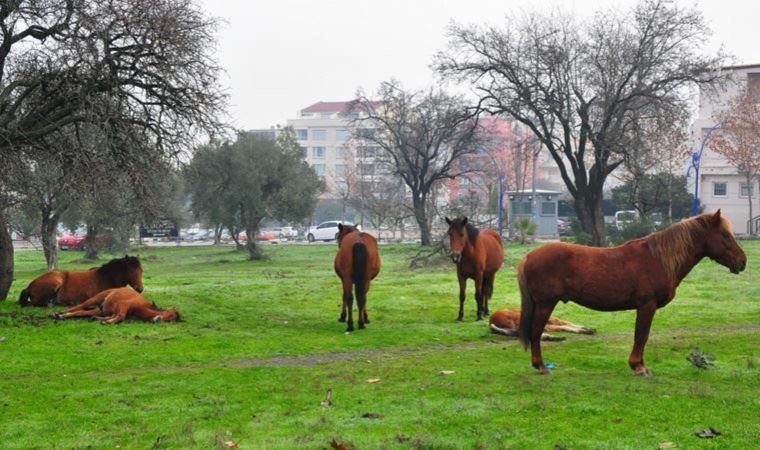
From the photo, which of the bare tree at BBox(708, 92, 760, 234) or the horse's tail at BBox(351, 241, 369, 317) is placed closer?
the horse's tail at BBox(351, 241, 369, 317)

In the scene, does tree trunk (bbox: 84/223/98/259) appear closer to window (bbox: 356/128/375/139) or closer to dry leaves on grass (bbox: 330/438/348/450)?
window (bbox: 356/128/375/139)

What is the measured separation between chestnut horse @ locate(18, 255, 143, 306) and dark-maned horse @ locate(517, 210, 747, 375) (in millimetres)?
9084

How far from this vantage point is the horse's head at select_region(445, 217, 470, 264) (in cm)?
1492

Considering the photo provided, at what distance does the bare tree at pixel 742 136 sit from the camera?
49969 mm

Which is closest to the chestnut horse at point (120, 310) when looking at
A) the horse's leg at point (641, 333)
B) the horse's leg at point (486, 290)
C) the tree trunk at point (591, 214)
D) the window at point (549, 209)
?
the horse's leg at point (486, 290)

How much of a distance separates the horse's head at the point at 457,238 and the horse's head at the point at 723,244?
5.85m

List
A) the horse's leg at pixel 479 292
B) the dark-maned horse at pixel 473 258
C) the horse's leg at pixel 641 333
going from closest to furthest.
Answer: the horse's leg at pixel 641 333 → the dark-maned horse at pixel 473 258 → the horse's leg at pixel 479 292

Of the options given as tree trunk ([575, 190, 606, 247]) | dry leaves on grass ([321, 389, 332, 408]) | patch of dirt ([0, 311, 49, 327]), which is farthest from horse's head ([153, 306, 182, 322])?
tree trunk ([575, 190, 606, 247])

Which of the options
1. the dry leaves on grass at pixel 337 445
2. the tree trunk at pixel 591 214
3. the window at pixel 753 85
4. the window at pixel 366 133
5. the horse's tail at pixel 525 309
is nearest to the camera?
the dry leaves on grass at pixel 337 445

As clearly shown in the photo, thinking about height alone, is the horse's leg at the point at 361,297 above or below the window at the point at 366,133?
below

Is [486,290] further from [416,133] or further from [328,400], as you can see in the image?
[416,133]

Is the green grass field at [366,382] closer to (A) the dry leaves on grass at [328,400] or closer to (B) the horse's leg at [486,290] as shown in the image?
(A) the dry leaves on grass at [328,400]

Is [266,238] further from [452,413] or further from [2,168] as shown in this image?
[452,413]

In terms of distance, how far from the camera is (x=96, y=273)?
52.4 ft
